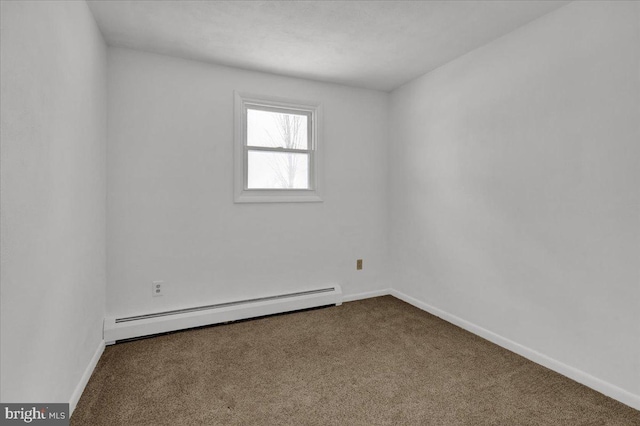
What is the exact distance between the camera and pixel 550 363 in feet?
6.97

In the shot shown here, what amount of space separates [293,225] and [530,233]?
2.05 metres

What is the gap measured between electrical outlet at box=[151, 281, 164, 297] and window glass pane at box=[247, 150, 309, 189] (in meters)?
1.18

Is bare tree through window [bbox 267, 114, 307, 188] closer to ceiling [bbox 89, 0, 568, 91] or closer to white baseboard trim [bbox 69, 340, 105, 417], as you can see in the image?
ceiling [bbox 89, 0, 568, 91]

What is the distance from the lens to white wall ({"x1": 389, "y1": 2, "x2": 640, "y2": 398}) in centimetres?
179

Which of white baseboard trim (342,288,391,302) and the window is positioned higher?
the window

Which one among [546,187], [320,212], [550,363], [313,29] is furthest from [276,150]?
Result: [550,363]

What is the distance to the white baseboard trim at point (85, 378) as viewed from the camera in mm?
1693

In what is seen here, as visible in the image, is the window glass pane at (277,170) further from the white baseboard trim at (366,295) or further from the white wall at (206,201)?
the white baseboard trim at (366,295)

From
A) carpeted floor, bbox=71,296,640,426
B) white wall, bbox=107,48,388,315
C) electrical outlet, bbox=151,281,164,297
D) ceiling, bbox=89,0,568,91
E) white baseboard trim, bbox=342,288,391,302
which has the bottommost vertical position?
carpeted floor, bbox=71,296,640,426

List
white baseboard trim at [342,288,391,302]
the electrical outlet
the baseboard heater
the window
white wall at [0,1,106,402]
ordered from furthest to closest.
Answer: white baseboard trim at [342,288,391,302] < the window < the electrical outlet < the baseboard heater < white wall at [0,1,106,402]

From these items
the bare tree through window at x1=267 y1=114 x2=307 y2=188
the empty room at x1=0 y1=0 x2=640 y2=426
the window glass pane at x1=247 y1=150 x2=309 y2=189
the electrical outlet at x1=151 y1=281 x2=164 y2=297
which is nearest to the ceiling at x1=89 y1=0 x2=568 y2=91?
the empty room at x1=0 y1=0 x2=640 y2=426

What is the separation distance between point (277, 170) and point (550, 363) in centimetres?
272

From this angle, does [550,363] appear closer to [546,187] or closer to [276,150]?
[546,187]

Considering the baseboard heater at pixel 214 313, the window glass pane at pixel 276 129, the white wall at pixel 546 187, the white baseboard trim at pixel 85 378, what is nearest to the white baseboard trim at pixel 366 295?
the baseboard heater at pixel 214 313
